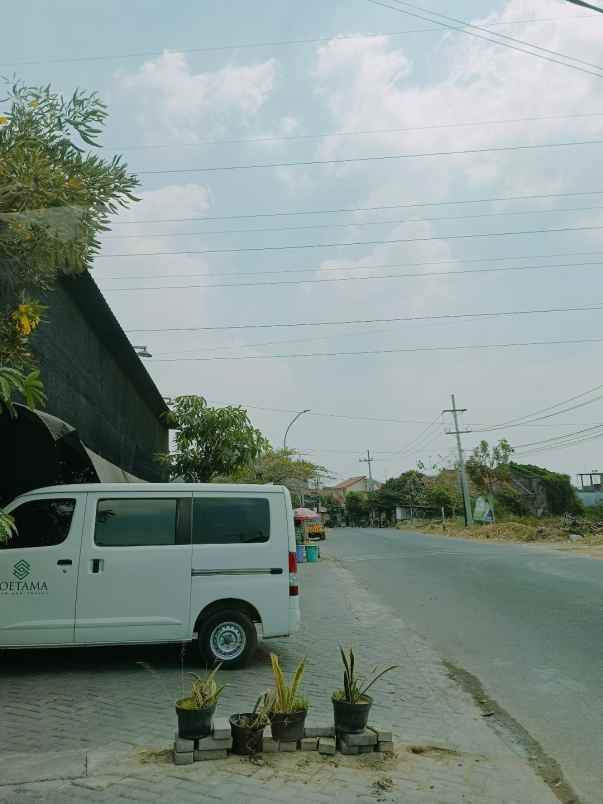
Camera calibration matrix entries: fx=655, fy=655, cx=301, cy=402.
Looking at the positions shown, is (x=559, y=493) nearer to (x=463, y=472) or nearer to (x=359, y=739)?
(x=463, y=472)

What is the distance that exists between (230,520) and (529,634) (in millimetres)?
4719

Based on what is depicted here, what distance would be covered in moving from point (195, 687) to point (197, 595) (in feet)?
8.57

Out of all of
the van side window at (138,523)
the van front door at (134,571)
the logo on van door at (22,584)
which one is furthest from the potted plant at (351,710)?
the logo on van door at (22,584)

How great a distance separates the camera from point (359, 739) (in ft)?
14.5

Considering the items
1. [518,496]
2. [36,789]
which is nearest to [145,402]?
[36,789]

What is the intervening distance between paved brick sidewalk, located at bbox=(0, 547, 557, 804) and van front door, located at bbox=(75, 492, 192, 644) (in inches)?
19.9

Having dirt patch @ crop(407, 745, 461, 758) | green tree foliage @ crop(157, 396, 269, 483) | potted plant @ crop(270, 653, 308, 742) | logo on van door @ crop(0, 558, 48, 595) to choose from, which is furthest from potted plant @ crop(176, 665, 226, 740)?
green tree foliage @ crop(157, 396, 269, 483)

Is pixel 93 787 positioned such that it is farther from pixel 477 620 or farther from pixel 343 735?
→ pixel 477 620

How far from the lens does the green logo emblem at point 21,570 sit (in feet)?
22.2

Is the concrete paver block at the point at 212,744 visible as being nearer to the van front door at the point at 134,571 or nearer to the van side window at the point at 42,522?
the van front door at the point at 134,571

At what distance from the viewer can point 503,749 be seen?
4.78 m

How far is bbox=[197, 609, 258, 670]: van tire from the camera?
705cm

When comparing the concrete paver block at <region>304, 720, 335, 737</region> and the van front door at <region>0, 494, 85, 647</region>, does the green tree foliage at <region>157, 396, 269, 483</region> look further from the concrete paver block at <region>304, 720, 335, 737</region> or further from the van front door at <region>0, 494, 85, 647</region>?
the concrete paver block at <region>304, 720, 335, 737</region>

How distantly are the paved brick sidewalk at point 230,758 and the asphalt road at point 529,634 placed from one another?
427mm
